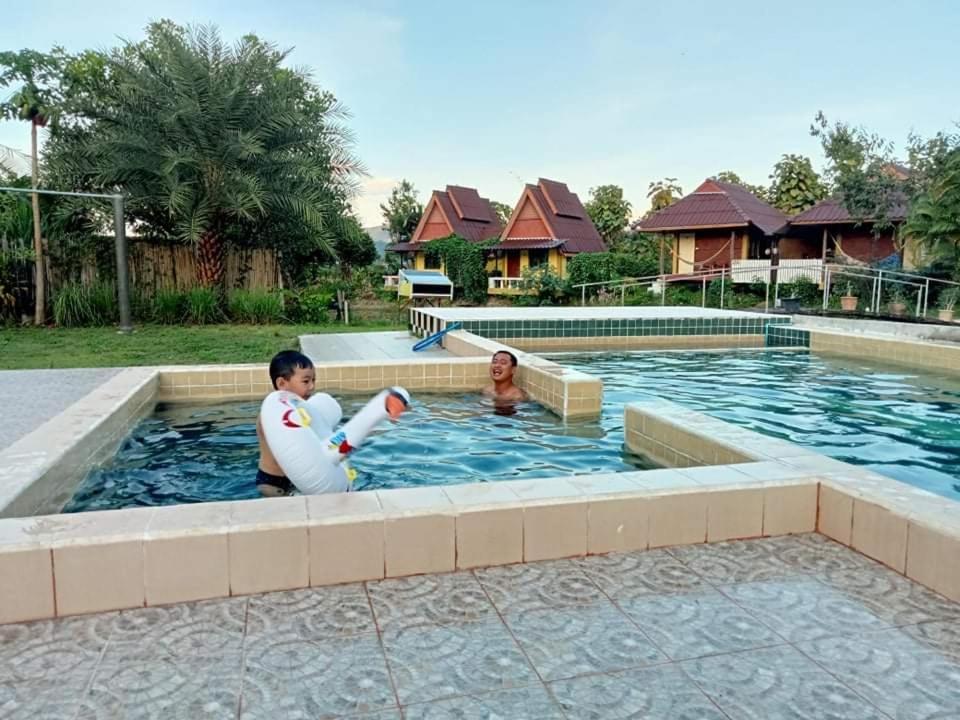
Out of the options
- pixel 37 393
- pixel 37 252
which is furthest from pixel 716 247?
pixel 37 393

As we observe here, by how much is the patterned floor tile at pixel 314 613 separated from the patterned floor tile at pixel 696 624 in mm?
955

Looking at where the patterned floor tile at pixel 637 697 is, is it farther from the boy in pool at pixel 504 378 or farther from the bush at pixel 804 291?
the bush at pixel 804 291

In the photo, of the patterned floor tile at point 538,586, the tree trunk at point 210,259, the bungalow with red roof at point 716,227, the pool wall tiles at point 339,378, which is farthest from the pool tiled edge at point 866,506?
the bungalow with red roof at point 716,227

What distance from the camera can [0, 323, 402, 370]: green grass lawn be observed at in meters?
8.84

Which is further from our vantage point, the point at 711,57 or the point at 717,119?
the point at 717,119

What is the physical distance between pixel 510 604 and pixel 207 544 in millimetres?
1149

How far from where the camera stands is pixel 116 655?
2.28m

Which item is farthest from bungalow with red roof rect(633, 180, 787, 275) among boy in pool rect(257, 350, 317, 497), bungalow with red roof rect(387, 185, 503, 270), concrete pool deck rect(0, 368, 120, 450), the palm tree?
boy in pool rect(257, 350, 317, 497)

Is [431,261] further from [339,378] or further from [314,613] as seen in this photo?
[314,613]

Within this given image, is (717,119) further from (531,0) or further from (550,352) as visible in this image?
(550,352)

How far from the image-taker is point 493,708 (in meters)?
2.00

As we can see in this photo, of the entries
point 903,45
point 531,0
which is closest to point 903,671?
point 531,0

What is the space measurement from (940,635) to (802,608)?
0.42 metres

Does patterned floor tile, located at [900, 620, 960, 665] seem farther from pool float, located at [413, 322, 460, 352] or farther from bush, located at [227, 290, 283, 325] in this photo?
bush, located at [227, 290, 283, 325]
